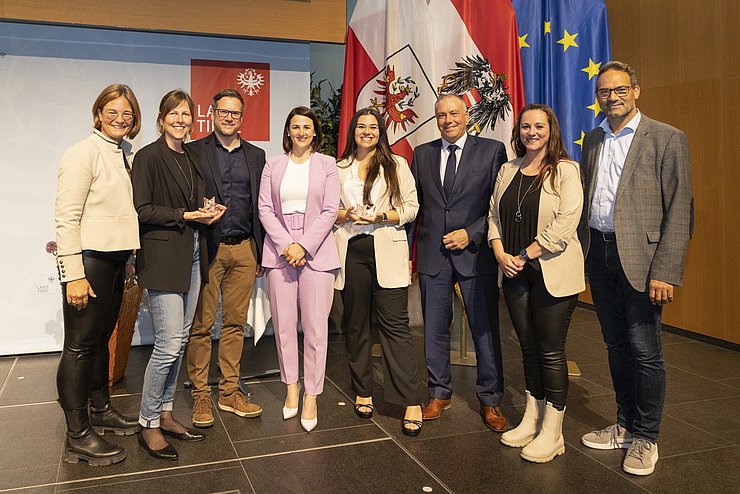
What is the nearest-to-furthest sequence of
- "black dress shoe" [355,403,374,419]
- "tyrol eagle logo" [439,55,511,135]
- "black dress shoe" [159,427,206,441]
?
"black dress shoe" [159,427,206,441] < "black dress shoe" [355,403,374,419] < "tyrol eagle logo" [439,55,511,135]

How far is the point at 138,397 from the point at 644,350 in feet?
9.14

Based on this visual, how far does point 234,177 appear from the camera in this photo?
3.27 metres

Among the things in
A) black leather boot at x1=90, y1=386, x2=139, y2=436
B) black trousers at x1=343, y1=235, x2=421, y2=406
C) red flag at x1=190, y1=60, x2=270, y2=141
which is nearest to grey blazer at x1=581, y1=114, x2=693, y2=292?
black trousers at x1=343, y1=235, x2=421, y2=406

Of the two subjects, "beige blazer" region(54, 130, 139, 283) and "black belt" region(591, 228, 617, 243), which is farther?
"black belt" region(591, 228, 617, 243)

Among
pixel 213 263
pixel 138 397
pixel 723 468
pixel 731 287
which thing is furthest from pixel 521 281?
pixel 731 287

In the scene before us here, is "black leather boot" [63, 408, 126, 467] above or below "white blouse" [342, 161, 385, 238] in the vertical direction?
below

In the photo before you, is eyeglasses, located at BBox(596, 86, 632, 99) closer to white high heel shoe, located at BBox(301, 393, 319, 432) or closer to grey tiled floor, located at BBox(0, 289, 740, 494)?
grey tiled floor, located at BBox(0, 289, 740, 494)

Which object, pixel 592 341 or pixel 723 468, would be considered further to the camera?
pixel 592 341

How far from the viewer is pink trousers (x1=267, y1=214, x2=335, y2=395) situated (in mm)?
3205

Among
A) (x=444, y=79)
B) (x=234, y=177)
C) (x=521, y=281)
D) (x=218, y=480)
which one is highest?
(x=444, y=79)

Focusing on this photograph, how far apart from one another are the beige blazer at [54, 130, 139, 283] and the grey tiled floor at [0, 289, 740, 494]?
0.92 m

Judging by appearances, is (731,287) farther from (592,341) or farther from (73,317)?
(73,317)

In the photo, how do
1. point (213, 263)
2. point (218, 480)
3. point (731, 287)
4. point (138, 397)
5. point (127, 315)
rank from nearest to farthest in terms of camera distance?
point (218, 480), point (213, 263), point (138, 397), point (127, 315), point (731, 287)

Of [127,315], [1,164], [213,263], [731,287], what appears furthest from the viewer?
[731,287]
